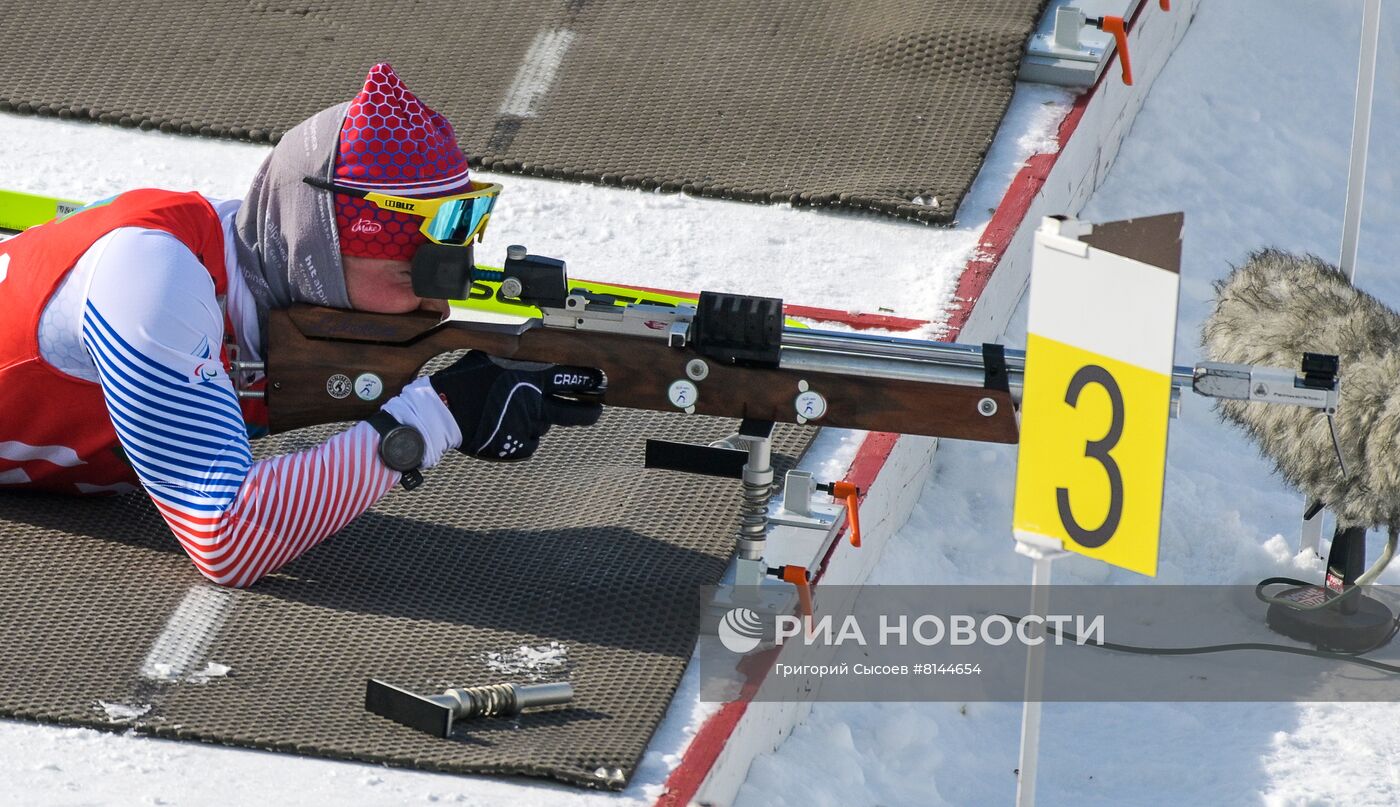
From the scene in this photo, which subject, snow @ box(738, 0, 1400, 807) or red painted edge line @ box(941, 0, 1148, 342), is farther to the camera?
red painted edge line @ box(941, 0, 1148, 342)

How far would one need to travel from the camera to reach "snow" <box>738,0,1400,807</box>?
351 centimetres

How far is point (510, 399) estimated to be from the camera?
3.42 m

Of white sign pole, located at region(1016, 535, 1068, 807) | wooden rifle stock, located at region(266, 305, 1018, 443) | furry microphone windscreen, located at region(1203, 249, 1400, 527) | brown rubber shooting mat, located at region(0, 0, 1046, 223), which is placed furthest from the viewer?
brown rubber shooting mat, located at region(0, 0, 1046, 223)

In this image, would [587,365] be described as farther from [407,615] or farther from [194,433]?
[194,433]

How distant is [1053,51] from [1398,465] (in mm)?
2386

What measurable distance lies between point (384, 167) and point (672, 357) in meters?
0.65

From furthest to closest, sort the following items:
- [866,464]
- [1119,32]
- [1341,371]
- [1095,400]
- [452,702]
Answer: [1119,32]
[866,464]
[1341,371]
[452,702]
[1095,400]

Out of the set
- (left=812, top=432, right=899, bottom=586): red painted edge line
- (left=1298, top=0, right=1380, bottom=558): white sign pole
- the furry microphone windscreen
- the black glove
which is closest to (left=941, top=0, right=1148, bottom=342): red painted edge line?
(left=812, top=432, right=899, bottom=586): red painted edge line

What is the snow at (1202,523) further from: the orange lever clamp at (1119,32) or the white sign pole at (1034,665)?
the white sign pole at (1034,665)

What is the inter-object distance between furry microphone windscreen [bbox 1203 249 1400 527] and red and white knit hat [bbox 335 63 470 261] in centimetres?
171

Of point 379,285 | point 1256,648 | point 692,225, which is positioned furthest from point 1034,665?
point 692,225

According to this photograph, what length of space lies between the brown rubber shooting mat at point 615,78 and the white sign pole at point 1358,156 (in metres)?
1.12

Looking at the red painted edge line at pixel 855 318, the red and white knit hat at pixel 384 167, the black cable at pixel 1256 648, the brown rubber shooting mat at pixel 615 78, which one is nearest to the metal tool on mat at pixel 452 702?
the red and white knit hat at pixel 384 167

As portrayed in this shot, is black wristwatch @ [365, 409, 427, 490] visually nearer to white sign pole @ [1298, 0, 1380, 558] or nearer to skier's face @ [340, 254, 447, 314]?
skier's face @ [340, 254, 447, 314]
